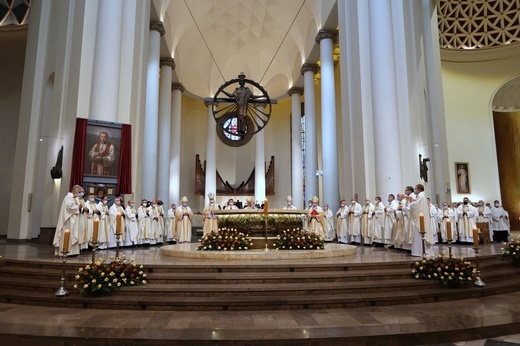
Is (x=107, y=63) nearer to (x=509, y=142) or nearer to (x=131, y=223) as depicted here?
(x=131, y=223)

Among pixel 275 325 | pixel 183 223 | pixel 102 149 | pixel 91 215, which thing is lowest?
pixel 275 325

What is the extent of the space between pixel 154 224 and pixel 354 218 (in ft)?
21.0

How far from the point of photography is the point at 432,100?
13906 millimetres

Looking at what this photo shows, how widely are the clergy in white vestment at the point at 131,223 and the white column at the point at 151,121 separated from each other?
3809 mm

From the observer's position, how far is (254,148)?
2492cm

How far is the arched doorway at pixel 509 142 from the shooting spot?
1947cm

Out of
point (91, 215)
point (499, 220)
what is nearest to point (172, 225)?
point (91, 215)

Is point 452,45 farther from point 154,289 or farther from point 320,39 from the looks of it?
point 154,289

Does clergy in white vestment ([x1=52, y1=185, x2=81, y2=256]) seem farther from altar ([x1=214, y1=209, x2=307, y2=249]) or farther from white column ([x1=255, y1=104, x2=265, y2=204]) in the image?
white column ([x1=255, y1=104, x2=265, y2=204])

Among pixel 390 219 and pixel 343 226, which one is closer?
pixel 390 219

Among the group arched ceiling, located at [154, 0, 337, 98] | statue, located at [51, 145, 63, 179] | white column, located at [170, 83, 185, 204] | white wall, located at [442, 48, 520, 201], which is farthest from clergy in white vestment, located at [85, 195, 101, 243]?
white wall, located at [442, 48, 520, 201]

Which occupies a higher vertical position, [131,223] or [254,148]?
[254,148]

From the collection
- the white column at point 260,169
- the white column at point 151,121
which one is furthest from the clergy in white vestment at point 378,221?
the white column at point 260,169

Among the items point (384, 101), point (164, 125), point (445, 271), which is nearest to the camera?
point (445, 271)
